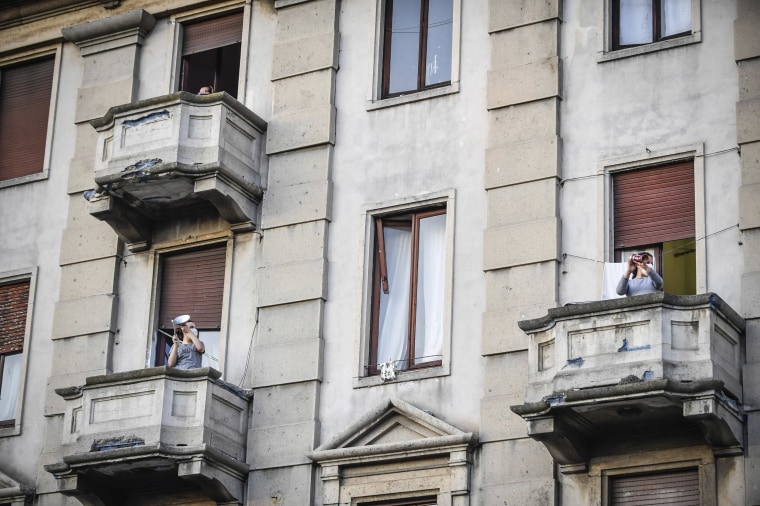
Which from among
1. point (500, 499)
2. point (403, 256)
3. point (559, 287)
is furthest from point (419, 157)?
point (500, 499)

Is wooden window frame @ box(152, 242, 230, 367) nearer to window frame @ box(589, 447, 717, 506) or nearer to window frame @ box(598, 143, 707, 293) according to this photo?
window frame @ box(598, 143, 707, 293)

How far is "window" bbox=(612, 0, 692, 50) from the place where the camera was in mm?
26781

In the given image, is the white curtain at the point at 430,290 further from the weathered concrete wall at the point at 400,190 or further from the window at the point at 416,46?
the window at the point at 416,46

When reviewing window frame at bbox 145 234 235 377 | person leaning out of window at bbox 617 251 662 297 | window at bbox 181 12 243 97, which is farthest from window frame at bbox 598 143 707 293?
window at bbox 181 12 243 97

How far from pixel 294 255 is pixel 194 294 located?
78.1 inches

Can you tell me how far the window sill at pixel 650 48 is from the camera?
26281mm

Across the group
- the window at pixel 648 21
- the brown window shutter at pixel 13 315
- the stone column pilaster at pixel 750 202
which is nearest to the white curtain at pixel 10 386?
the brown window shutter at pixel 13 315

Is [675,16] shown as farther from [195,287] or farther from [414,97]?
[195,287]

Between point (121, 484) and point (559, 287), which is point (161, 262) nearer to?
point (121, 484)

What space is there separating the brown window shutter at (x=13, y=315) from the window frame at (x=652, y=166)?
10304 millimetres

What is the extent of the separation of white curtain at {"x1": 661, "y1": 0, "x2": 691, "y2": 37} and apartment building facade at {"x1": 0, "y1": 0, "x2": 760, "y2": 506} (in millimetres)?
69

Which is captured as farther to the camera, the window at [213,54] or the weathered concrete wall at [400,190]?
the window at [213,54]

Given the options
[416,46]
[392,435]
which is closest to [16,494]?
[392,435]

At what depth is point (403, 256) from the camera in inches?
1090
